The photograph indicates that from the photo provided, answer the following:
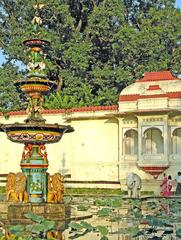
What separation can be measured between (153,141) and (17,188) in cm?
1280

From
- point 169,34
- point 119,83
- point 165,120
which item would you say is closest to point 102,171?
point 165,120

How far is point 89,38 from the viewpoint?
116ft

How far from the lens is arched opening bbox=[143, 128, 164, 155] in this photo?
2477 cm

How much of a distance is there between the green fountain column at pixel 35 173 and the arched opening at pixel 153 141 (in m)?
11.7

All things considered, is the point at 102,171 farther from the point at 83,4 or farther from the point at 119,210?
the point at 83,4

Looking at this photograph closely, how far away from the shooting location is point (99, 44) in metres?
35.4

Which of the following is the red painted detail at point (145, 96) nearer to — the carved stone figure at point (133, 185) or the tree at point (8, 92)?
the carved stone figure at point (133, 185)

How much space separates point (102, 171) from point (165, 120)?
3.94 meters

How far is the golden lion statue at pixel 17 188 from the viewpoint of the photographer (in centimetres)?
1303

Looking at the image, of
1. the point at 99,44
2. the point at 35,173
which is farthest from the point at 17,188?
the point at 99,44

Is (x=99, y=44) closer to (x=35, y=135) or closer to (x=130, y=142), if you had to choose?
(x=130, y=142)

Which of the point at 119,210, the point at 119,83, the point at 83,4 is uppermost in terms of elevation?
the point at 83,4

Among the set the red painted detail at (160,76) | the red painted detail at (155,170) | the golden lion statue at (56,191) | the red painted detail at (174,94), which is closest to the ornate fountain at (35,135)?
the golden lion statue at (56,191)

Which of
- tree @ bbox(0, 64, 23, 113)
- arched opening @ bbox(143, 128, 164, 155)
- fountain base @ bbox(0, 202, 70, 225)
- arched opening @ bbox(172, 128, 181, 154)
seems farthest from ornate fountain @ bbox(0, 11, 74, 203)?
tree @ bbox(0, 64, 23, 113)
